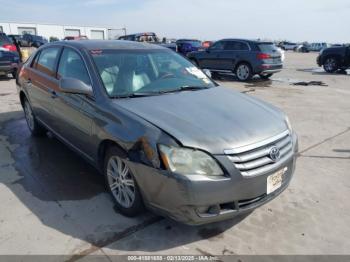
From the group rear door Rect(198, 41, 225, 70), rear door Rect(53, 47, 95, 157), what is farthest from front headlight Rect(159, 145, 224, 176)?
rear door Rect(198, 41, 225, 70)

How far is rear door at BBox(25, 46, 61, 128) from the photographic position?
442 centimetres

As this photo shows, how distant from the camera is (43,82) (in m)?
4.64

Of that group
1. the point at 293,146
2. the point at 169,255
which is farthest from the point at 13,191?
the point at 293,146

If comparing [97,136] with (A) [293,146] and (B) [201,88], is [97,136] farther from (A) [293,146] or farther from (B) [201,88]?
(A) [293,146]

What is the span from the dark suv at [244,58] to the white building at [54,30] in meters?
40.2

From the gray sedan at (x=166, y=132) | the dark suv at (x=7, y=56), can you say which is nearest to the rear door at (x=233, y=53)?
the dark suv at (x=7, y=56)

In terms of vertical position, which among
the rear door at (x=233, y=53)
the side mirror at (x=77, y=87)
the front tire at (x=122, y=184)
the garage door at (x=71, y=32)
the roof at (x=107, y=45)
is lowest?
the garage door at (x=71, y=32)

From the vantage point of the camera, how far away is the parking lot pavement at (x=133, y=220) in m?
2.79

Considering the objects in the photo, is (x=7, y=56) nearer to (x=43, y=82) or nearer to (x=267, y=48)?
(x=43, y=82)

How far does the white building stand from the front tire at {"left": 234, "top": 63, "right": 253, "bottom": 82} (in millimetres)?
41247

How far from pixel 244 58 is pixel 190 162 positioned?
1103 centimetres

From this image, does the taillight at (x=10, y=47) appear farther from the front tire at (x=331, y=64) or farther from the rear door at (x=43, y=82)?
the front tire at (x=331, y=64)

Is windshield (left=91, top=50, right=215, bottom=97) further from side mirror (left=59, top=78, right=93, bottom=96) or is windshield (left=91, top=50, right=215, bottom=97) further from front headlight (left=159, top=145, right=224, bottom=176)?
front headlight (left=159, top=145, right=224, bottom=176)

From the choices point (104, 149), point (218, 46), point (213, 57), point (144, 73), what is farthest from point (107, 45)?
point (218, 46)
